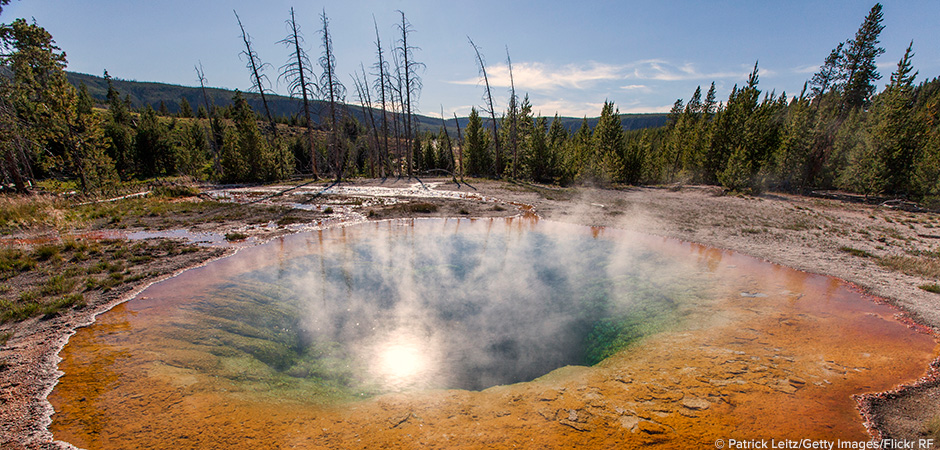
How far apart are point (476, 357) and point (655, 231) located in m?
10.9

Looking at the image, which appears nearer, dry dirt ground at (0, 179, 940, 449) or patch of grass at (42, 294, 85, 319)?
dry dirt ground at (0, 179, 940, 449)

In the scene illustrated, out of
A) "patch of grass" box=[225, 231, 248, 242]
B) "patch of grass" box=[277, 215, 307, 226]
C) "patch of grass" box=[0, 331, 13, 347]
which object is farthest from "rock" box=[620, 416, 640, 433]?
"patch of grass" box=[277, 215, 307, 226]

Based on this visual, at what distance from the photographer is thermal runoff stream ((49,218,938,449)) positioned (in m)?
3.62

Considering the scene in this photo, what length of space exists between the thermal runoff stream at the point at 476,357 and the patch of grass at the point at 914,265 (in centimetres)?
279

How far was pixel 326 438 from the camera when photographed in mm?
3520

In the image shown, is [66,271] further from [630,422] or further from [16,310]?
[630,422]

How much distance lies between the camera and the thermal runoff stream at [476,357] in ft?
11.9

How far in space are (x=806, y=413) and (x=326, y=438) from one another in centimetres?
565

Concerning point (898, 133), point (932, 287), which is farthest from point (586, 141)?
point (932, 287)

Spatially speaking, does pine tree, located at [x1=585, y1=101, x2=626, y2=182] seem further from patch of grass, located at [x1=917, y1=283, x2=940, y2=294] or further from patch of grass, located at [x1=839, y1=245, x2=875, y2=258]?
patch of grass, located at [x1=917, y1=283, x2=940, y2=294]

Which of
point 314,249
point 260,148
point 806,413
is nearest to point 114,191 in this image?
point 260,148

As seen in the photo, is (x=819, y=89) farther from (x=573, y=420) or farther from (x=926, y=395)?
(x=573, y=420)

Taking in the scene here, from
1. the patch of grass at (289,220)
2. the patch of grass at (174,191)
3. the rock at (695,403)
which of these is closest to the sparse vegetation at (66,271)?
the patch of grass at (289,220)

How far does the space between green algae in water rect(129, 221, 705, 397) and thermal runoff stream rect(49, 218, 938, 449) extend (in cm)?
4
